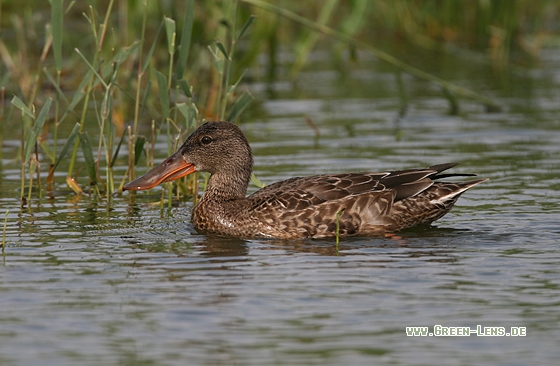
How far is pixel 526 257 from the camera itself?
770 cm

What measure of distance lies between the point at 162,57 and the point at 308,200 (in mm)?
8964

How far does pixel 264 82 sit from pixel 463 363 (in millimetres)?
12412

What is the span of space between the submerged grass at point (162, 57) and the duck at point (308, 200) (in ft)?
1.39

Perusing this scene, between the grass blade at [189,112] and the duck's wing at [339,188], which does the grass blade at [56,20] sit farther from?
the duck's wing at [339,188]

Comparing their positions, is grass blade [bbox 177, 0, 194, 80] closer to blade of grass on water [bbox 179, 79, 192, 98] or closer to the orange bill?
blade of grass on water [bbox 179, 79, 192, 98]

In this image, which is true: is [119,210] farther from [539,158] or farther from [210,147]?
[539,158]

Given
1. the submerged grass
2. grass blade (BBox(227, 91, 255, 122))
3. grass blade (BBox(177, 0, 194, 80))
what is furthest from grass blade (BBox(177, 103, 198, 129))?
grass blade (BBox(227, 91, 255, 122))

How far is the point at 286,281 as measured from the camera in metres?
7.10

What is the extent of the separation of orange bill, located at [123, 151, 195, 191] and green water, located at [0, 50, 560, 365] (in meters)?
0.31

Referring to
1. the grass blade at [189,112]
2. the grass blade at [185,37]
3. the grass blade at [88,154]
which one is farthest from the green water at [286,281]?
the grass blade at [185,37]

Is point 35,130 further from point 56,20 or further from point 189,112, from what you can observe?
point 189,112

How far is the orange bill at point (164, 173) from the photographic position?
9359 millimetres

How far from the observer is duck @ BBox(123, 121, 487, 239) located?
8.76 meters

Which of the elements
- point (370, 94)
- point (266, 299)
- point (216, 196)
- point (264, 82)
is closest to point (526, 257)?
point (266, 299)
